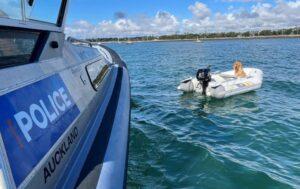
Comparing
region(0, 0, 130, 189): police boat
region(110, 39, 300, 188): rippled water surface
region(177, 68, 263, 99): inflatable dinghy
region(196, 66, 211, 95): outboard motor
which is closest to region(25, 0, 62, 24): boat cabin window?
region(0, 0, 130, 189): police boat

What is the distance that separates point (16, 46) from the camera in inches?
130

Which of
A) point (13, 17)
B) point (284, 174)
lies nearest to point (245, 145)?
point (284, 174)

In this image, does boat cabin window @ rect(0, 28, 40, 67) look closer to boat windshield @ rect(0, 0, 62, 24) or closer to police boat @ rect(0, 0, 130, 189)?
police boat @ rect(0, 0, 130, 189)

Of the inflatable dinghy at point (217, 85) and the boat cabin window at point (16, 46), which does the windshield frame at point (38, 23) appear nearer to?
the boat cabin window at point (16, 46)

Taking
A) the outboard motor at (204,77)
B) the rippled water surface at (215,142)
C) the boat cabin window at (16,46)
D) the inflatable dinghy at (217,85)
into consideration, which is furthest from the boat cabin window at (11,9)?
the outboard motor at (204,77)

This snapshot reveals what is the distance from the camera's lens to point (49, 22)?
421 centimetres

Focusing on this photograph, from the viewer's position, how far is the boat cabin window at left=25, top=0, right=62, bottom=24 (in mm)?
3711

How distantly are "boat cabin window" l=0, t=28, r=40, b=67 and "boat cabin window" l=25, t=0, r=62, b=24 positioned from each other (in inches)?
8.1

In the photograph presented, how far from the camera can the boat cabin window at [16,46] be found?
3.07 meters

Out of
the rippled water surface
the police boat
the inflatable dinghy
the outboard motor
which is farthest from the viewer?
the outboard motor

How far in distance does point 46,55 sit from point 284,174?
4233 mm

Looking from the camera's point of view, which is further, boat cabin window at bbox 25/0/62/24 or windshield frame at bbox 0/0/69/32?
boat cabin window at bbox 25/0/62/24

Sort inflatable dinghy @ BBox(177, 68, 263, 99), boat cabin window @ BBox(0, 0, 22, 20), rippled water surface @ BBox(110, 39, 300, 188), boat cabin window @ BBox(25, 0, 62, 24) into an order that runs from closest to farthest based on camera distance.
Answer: boat cabin window @ BBox(0, 0, 22, 20)
boat cabin window @ BBox(25, 0, 62, 24)
rippled water surface @ BBox(110, 39, 300, 188)
inflatable dinghy @ BBox(177, 68, 263, 99)

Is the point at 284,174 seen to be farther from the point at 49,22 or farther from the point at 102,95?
the point at 49,22
